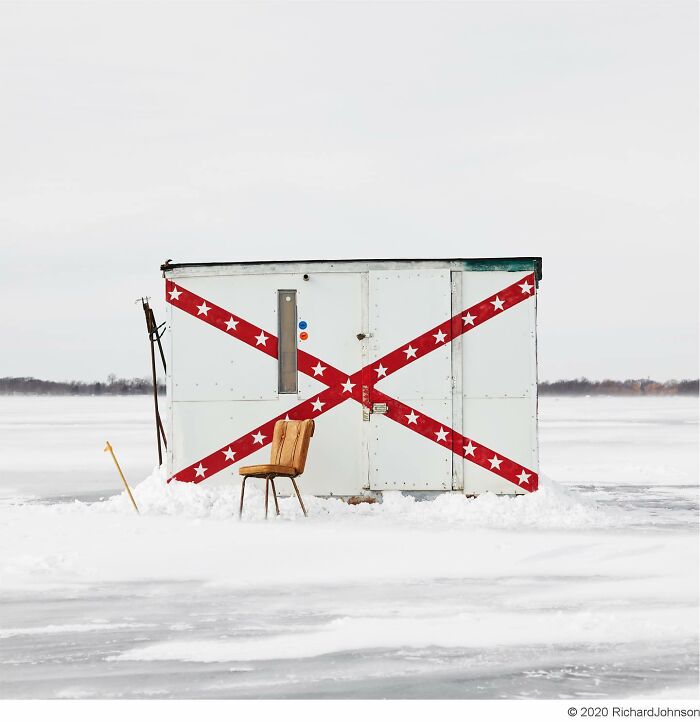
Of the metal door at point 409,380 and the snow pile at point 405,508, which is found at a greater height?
the metal door at point 409,380

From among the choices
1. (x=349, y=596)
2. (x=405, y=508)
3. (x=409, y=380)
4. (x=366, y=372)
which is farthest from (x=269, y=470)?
(x=349, y=596)

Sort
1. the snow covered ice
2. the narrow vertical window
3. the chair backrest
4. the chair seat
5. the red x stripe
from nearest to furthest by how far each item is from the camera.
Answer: the snow covered ice, the chair seat, the chair backrest, the red x stripe, the narrow vertical window

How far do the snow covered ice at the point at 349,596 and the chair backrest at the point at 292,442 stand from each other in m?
0.51

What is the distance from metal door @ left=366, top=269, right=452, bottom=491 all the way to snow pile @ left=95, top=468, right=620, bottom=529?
10.4 inches

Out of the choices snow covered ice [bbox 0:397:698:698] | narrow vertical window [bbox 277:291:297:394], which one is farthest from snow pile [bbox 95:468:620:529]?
narrow vertical window [bbox 277:291:297:394]

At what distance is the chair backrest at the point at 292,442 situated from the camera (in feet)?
29.4

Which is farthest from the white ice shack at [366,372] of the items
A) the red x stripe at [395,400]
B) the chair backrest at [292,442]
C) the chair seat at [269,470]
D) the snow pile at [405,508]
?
the chair seat at [269,470]

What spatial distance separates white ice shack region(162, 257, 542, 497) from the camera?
9.70 m

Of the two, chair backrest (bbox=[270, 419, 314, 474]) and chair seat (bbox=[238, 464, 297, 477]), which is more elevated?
chair backrest (bbox=[270, 419, 314, 474])

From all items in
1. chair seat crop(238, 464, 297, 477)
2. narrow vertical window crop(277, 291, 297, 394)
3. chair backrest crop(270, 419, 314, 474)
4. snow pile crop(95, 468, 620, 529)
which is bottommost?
snow pile crop(95, 468, 620, 529)

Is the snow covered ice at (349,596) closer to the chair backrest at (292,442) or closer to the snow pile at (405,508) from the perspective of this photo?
the snow pile at (405,508)

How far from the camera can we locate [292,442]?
30.4 ft

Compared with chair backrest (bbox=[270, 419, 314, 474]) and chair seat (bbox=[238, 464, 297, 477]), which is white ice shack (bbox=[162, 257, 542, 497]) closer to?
chair backrest (bbox=[270, 419, 314, 474])
